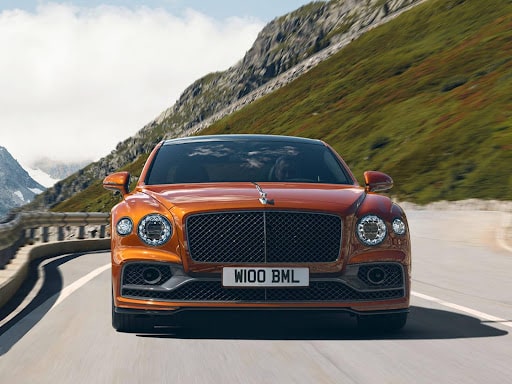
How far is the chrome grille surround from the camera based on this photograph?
5910 mm

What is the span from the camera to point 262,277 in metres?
5.85

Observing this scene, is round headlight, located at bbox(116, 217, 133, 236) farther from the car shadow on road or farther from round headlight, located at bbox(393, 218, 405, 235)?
Result: round headlight, located at bbox(393, 218, 405, 235)

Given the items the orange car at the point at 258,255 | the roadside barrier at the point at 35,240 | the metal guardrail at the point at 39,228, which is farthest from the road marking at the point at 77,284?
the orange car at the point at 258,255

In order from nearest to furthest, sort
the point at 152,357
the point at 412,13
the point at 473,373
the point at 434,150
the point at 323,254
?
the point at 473,373 < the point at 152,357 < the point at 323,254 < the point at 434,150 < the point at 412,13

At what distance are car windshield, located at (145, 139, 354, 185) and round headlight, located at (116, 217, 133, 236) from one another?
3.25 feet

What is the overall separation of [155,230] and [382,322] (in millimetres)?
1762

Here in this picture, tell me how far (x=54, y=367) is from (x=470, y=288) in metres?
5.73

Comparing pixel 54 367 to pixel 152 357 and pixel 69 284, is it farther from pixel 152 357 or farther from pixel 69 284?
pixel 69 284

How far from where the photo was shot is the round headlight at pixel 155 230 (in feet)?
19.7

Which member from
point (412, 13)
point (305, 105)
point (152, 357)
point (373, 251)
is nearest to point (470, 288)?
point (373, 251)

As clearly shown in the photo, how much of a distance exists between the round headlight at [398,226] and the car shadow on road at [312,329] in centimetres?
75

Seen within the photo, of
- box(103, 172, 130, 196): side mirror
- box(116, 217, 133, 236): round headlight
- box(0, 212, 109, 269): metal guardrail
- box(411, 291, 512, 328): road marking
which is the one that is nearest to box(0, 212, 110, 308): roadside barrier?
box(0, 212, 109, 269): metal guardrail

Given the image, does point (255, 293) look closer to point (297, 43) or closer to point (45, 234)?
point (45, 234)

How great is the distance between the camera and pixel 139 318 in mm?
6227
